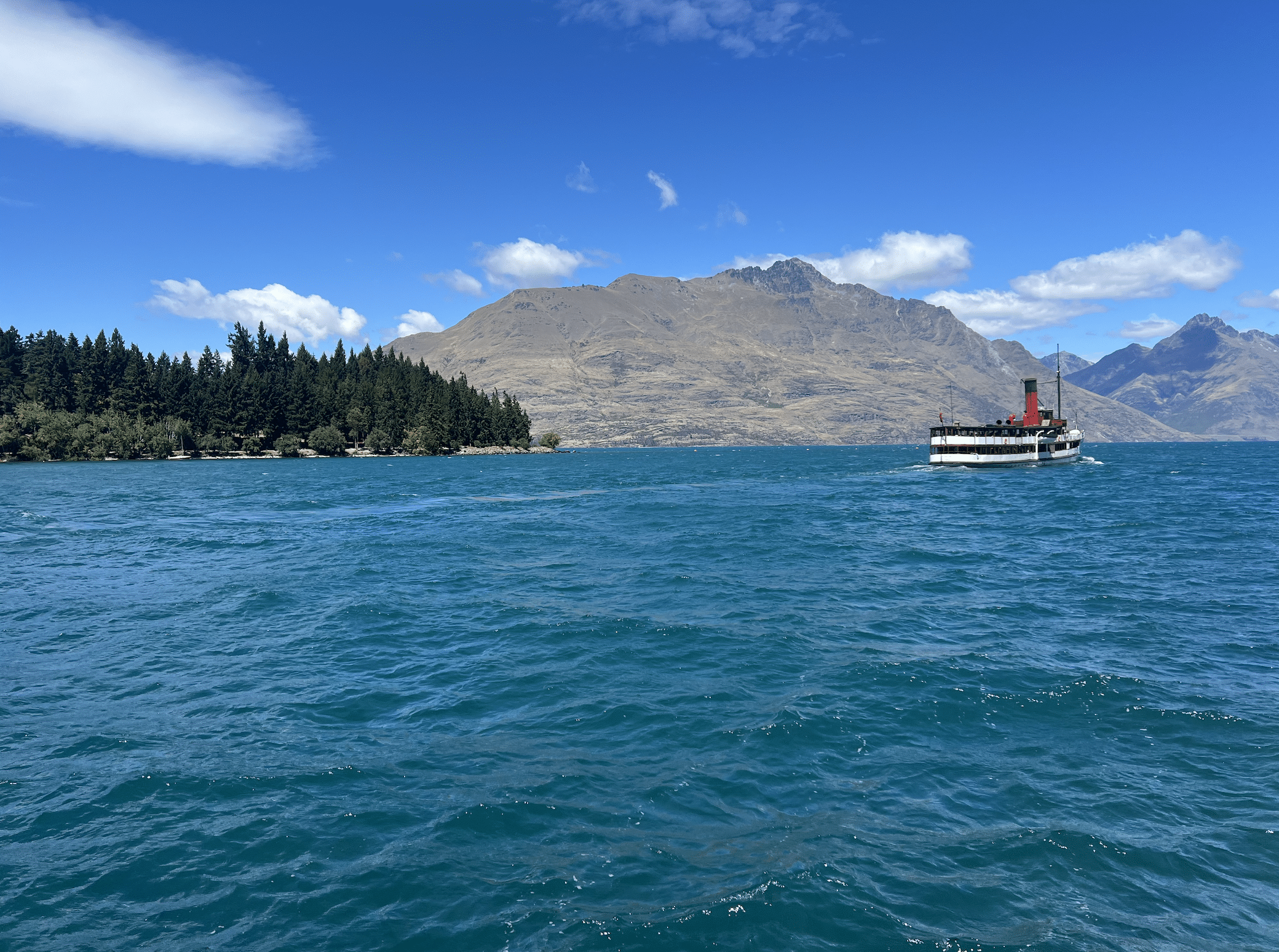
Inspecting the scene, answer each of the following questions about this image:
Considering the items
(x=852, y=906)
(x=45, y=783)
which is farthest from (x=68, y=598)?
(x=852, y=906)

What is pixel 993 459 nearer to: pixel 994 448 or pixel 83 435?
pixel 994 448

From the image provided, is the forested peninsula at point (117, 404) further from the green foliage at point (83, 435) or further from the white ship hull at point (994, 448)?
the white ship hull at point (994, 448)

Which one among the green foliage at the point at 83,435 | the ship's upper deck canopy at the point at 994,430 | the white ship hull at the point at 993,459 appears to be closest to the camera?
the white ship hull at the point at 993,459

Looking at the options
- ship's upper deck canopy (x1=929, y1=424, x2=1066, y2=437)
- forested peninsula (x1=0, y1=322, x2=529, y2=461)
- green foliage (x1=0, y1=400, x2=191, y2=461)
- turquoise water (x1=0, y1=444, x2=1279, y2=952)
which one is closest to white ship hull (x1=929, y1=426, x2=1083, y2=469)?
ship's upper deck canopy (x1=929, y1=424, x2=1066, y2=437)

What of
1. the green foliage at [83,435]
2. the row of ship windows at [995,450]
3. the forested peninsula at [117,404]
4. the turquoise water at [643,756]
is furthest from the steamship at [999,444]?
the green foliage at [83,435]

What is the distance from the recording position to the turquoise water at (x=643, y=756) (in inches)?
377

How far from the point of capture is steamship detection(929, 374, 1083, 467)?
416ft

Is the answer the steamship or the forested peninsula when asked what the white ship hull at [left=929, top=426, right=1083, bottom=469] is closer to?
the steamship

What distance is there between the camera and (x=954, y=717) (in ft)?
53.9

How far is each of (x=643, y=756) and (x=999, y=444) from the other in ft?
434

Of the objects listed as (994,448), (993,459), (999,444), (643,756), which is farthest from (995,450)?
(643,756)

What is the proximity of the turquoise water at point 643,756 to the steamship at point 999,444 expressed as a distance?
315ft

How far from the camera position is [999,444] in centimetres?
12712

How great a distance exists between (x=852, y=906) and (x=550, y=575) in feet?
86.0
